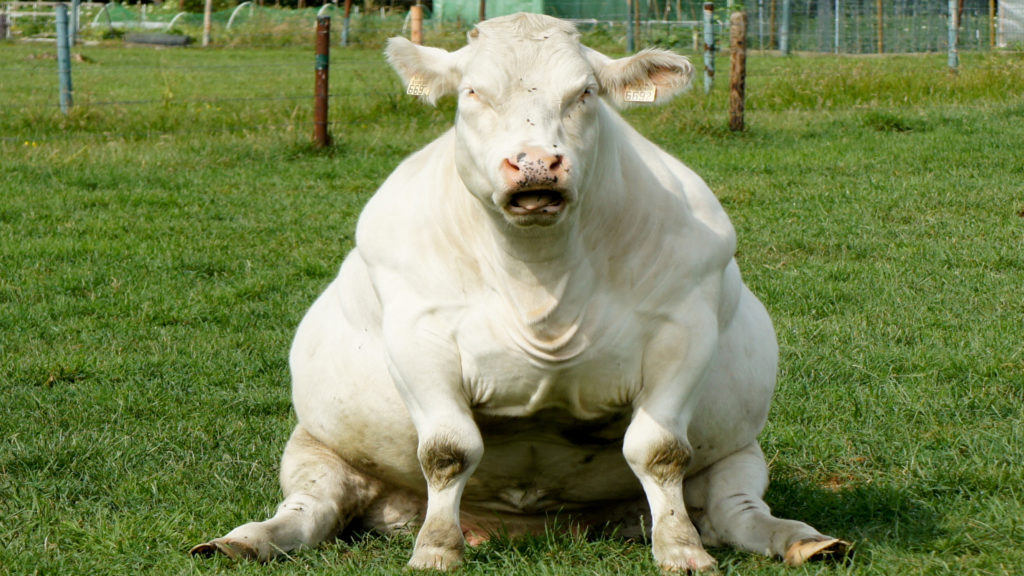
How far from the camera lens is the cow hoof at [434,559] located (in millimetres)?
3465

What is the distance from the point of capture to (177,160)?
11766 mm

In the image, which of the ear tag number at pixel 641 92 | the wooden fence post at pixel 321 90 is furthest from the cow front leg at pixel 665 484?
the wooden fence post at pixel 321 90

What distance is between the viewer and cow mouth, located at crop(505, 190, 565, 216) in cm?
321

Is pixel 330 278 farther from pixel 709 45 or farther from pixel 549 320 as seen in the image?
pixel 709 45

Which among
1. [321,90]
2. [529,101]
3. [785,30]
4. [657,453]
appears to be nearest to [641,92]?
[529,101]

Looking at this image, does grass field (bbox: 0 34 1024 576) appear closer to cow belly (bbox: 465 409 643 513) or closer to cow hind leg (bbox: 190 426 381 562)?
cow hind leg (bbox: 190 426 381 562)

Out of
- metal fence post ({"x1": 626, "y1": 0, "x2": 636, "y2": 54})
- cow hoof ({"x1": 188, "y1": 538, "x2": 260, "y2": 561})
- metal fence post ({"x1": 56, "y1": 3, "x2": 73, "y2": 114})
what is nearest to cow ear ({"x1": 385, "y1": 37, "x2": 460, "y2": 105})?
cow hoof ({"x1": 188, "y1": 538, "x2": 260, "y2": 561})

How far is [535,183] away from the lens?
313cm

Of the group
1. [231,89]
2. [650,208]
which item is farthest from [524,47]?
[231,89]

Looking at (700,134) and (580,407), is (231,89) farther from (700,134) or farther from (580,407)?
(580,407)

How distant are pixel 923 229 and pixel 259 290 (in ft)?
13.9

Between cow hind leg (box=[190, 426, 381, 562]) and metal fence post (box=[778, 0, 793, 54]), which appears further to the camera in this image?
metal fence post (box=[778, 0, 793, 54])

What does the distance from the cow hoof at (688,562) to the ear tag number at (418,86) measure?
1445mm

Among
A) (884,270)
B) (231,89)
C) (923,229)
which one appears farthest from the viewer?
(231,89)
